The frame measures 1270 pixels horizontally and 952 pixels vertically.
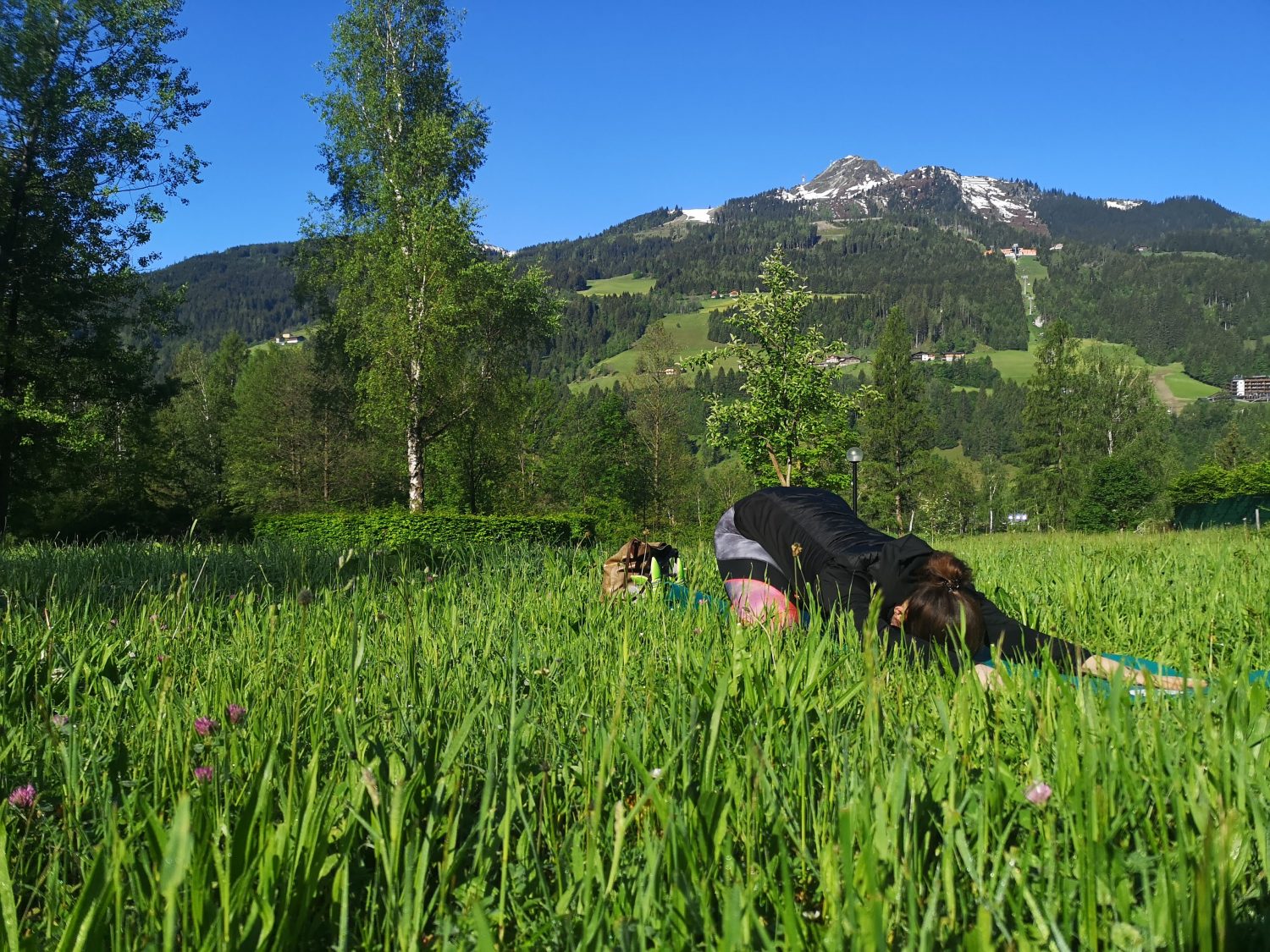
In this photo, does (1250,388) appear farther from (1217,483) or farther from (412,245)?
(412,245)

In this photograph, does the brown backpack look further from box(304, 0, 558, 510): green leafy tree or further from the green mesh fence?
the green mesh fence

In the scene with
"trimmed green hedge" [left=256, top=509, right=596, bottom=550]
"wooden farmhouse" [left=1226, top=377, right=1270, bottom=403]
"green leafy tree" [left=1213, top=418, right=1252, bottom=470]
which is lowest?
"trimmed green hedge" [left=256, top=509, right=596, bottom=550]

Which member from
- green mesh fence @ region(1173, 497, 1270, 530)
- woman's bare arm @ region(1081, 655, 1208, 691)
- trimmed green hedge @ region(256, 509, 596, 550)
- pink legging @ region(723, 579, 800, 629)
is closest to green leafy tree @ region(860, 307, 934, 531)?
green mesh fence @ region(1173, 497, 1270, 530)

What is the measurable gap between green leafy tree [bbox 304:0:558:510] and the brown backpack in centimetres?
1995

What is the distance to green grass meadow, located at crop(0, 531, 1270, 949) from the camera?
38.2 inches

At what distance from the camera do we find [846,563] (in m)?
3.76

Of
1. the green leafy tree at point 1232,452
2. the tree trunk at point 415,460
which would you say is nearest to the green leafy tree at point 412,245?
the tree trunk at point 415,460

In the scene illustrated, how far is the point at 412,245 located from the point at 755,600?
2319 cm

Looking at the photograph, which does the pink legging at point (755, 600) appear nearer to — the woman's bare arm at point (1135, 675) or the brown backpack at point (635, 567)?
the brown backpack at point (635, 567)

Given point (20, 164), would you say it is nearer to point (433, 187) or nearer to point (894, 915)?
point (433, 187)

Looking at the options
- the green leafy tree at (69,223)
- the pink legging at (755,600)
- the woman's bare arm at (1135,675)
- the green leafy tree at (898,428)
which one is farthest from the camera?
the green leafy tree at (898,428)

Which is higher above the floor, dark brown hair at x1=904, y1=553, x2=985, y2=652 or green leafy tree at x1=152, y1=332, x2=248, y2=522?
green leafy tree at x1=152, y1=332, x2=248, y2=522

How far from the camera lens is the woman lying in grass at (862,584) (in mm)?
2746

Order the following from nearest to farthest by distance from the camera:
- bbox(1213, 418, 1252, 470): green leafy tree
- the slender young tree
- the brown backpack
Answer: the brown backpack
the slender young tree
bbox(1213, 418, 1252, 470): green leafy tree
